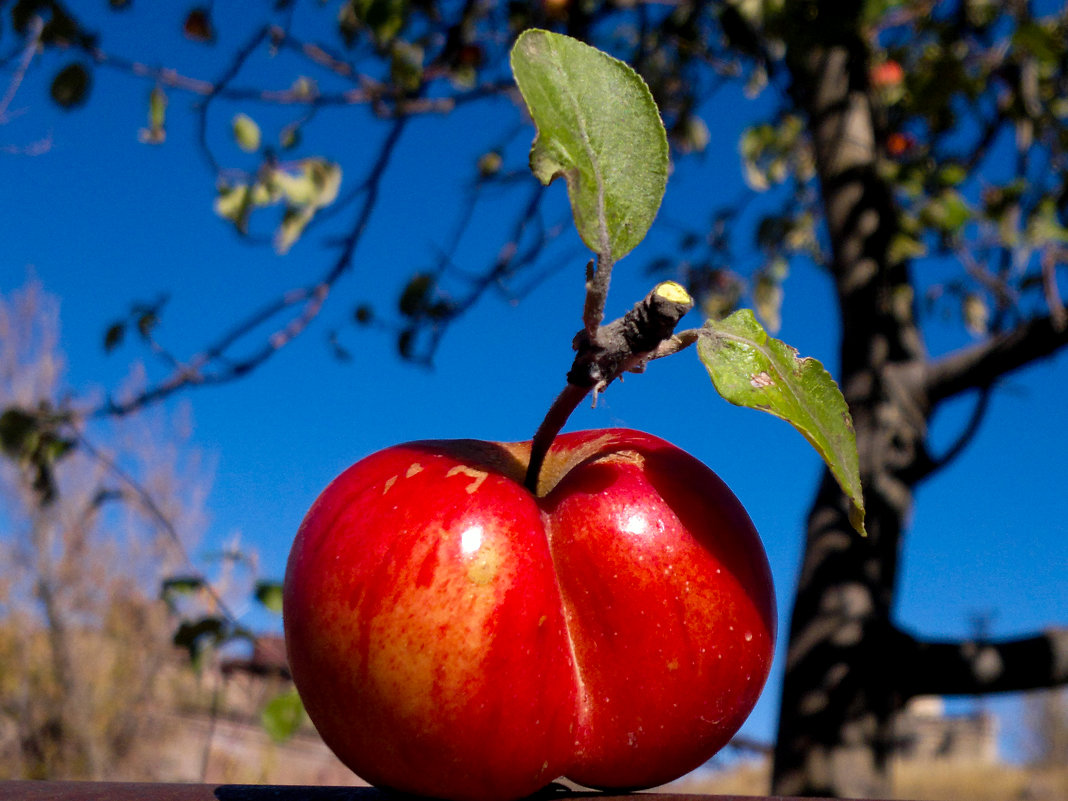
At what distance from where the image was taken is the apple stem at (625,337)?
485mm

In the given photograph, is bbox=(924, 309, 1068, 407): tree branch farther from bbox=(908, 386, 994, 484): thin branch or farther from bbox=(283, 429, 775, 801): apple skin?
bbox=(283, 429, 775, 801): apple skin

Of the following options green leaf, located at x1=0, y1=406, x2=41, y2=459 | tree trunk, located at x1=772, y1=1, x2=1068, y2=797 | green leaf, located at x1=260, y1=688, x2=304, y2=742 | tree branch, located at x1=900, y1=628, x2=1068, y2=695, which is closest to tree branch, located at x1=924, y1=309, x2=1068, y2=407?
tree trunk, located at x1=772, y1=1, x2=1068, y2=797

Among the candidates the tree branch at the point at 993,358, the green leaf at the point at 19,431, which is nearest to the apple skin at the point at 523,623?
the tree branch at the point at 993,358

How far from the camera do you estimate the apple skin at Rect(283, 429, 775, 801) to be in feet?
1.67

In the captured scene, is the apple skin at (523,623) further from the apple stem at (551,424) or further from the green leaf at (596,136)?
the green leaf at (596,136)

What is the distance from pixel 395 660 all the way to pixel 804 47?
1.15 m

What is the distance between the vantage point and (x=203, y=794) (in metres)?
0.60

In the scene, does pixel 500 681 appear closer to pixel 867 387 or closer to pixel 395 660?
pixel 395 660

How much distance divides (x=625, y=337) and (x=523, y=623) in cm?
18

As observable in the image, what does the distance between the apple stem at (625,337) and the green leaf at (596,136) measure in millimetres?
35

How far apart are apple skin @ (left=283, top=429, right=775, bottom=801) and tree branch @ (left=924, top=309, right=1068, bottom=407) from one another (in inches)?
49.6

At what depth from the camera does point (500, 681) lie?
51 cm

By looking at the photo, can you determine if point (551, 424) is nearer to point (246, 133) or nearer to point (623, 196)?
point (623, 196)

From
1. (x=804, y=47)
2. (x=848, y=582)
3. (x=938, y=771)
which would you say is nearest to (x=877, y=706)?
(x=848, y=582)
